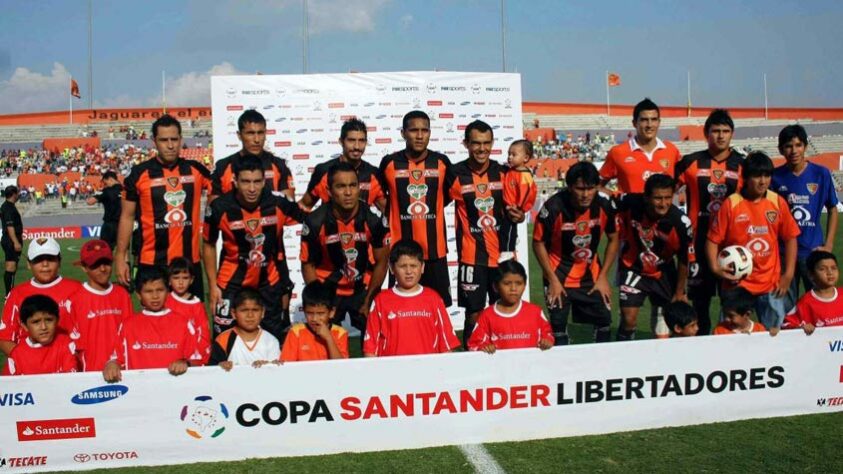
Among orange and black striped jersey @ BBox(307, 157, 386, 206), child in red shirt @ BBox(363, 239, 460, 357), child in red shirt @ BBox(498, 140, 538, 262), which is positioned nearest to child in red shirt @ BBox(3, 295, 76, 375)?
child in red shirt @ BBox(363, 239, 460, 357)

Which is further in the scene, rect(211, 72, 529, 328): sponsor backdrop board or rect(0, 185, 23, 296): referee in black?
rect(0, 185, 23, 296): referee in black

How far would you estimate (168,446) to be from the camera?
4301 millimetres

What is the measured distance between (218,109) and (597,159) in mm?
39291

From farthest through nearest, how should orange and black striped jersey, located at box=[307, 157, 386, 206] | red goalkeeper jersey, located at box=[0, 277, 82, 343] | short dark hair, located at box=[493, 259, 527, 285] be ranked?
orange and black striped jersey, located at box=[307, 157, 386, 206], red goalkeeper jersey, located at box=[0, 277, 82, 343], short dark hair, located at box=[493, 259, 527, 285]

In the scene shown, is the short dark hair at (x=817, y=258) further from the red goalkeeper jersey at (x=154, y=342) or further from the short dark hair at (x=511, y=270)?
the red goalkeeper jersey at (x=154, y=342)

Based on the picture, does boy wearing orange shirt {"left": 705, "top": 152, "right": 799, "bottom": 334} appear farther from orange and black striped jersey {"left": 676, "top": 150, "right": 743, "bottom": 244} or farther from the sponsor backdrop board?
the sponsor backdrop board

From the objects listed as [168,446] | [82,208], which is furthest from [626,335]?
[82,208]

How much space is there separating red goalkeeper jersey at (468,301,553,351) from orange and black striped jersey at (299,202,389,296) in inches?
42.8

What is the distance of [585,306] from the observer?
5977 mm

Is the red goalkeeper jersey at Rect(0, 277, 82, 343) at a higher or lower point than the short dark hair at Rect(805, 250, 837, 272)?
lower

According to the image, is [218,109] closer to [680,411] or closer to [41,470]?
[41,470]

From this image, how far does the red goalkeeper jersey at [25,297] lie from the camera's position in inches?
203

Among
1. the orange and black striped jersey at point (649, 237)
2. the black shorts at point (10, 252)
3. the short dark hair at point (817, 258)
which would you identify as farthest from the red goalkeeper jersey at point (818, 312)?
the black shorts at point (10, 252)

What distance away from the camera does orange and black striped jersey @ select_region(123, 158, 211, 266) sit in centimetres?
583
